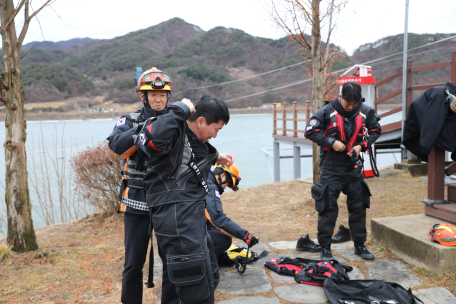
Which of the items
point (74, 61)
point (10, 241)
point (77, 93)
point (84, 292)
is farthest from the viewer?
point (74, 61)

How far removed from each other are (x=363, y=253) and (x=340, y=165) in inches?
38.6

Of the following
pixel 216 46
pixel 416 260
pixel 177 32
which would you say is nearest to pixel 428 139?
pixel 416 260

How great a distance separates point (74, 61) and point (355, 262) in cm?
6777

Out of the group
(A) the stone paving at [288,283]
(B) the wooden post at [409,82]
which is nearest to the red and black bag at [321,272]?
(A) the stone paving at [288,283]

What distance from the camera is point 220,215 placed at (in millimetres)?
3309

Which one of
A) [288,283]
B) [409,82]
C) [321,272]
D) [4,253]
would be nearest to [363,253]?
[321,272]

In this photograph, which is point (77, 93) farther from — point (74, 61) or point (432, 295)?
point (432, 295)

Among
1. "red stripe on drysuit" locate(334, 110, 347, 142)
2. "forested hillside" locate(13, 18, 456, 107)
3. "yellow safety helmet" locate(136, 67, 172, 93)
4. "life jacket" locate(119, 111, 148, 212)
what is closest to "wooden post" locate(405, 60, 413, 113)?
"red stripe on drysuit" locate(334, 110, 347, 142)

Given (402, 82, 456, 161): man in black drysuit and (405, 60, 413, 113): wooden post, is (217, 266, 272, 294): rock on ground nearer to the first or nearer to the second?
(402, 82, 456, 161): man in black drysuit

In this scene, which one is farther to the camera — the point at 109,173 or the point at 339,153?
the point at 109,173

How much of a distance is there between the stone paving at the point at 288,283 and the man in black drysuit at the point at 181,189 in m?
1.23

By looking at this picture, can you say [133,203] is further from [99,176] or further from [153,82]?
[99,176]

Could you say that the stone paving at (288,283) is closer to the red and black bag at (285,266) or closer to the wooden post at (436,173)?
the red and black bag at (285,266)

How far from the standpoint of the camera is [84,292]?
3279 millimetres
